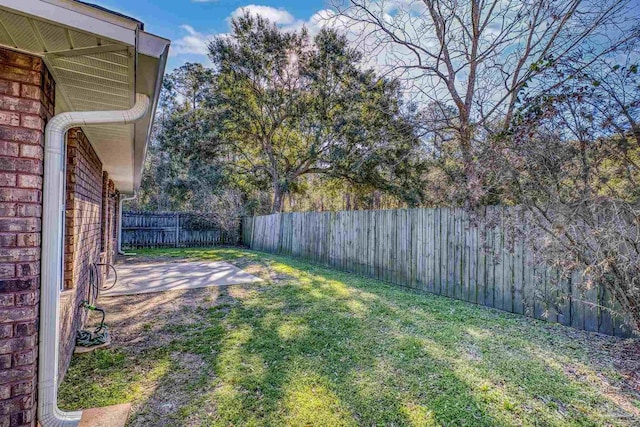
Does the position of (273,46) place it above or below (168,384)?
above

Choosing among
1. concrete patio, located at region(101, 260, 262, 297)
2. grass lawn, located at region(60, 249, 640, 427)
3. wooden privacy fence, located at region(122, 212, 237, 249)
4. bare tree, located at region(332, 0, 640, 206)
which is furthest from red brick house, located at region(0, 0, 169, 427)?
wooden privacy fence, located at region(122, 212, 237, 249)

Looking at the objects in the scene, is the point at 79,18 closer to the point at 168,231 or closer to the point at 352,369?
the point at 352,369

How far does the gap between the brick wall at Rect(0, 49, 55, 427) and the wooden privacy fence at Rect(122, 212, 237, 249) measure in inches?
500

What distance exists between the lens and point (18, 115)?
5.67 feet

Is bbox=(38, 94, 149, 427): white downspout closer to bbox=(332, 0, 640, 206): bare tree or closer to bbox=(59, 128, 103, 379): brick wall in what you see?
bbox=(59, 128, 103, 379): brick wall

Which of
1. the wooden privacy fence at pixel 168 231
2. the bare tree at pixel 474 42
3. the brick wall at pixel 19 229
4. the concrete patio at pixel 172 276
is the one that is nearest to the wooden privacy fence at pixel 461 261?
the bare tree at pixel 474 42

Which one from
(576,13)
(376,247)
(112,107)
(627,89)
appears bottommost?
(376,247)

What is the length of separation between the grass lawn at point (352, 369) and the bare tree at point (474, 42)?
6.38 feet

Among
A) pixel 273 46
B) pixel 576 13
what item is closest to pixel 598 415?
pixel 576 13

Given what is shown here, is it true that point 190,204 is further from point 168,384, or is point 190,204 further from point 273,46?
point 168,384

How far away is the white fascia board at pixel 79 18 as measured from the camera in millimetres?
1382

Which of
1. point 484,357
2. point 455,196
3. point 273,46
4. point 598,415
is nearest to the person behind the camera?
point 598,415

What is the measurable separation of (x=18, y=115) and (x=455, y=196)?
556 centimetres

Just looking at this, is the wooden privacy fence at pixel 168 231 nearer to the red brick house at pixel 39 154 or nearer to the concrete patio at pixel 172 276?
the concrete patio at pixel 172 276
